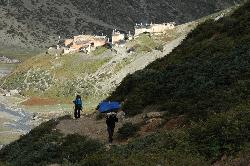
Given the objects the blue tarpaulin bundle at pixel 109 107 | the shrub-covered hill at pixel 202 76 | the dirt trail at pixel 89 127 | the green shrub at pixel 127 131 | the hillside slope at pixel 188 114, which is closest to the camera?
the hillside slope at pixel 188 114

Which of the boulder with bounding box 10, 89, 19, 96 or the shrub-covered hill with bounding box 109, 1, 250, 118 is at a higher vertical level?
the shrub-covered hill with bounding box 109, 1, 250, 118

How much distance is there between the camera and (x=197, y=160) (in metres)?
13.9

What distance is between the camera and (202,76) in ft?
75.7

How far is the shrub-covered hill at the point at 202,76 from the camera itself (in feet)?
65.0

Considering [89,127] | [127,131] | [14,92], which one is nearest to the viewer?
[127,131]

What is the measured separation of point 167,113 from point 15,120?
2094 inches

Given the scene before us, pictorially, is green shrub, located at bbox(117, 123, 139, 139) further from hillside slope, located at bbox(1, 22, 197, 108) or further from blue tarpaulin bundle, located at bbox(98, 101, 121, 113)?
hillside slope, located at bbox(1, 22, 197, 108)

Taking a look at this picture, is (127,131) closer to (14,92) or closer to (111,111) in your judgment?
(111,111)

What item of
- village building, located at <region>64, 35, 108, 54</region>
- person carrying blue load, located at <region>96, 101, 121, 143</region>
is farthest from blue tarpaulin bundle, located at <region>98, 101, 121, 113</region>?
village building, located at <region>64, 35, 108, 54</region>

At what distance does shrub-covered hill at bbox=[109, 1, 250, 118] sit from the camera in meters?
19.8

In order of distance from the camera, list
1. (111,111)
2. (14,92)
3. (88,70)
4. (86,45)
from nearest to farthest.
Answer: (111,111), (88,70), (14,92), (86,45)

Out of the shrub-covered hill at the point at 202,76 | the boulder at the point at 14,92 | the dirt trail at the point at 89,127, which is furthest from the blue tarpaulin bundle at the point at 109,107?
the boulder at the point at 14,92

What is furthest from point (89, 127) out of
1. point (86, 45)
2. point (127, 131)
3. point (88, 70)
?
point (86, 45)

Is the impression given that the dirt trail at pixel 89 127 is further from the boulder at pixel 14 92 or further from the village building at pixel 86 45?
the village building at pixel 86 45
